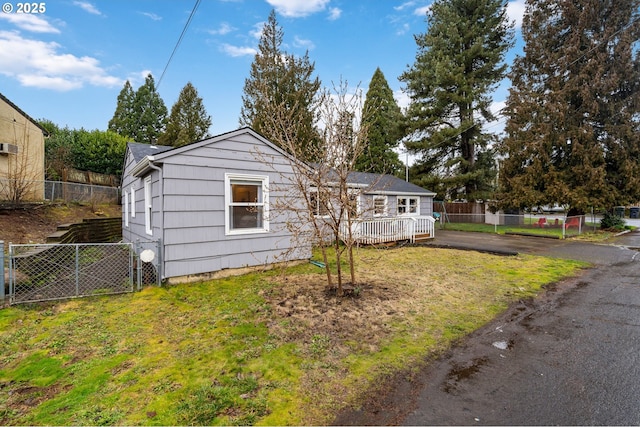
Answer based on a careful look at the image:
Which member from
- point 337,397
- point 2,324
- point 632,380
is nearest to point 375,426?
point 337,397

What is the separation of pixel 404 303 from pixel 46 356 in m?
4.92

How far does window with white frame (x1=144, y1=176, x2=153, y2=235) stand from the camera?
725cm

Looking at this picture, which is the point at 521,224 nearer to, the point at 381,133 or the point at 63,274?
the point at 381,133

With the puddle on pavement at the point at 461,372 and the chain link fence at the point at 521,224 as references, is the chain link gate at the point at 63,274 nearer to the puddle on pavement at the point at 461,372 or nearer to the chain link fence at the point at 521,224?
the puddle on pavement at the point at 461,372

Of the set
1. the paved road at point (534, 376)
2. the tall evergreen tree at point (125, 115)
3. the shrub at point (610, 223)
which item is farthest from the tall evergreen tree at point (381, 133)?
the tall evergreen tree at point (125, 115)

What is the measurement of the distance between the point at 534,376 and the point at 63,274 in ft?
28.3

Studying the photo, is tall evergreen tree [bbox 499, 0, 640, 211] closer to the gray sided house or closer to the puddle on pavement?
the gray sided house

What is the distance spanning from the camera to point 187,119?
27000 millimetres

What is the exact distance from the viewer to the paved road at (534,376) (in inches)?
96.6

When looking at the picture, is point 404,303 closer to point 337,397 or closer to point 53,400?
point 337,397

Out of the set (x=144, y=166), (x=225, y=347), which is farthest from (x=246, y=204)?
(x=225, y=347)

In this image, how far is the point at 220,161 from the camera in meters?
6.81

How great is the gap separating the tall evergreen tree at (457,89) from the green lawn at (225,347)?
57.9ft

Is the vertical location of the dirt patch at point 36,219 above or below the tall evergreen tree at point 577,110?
below
